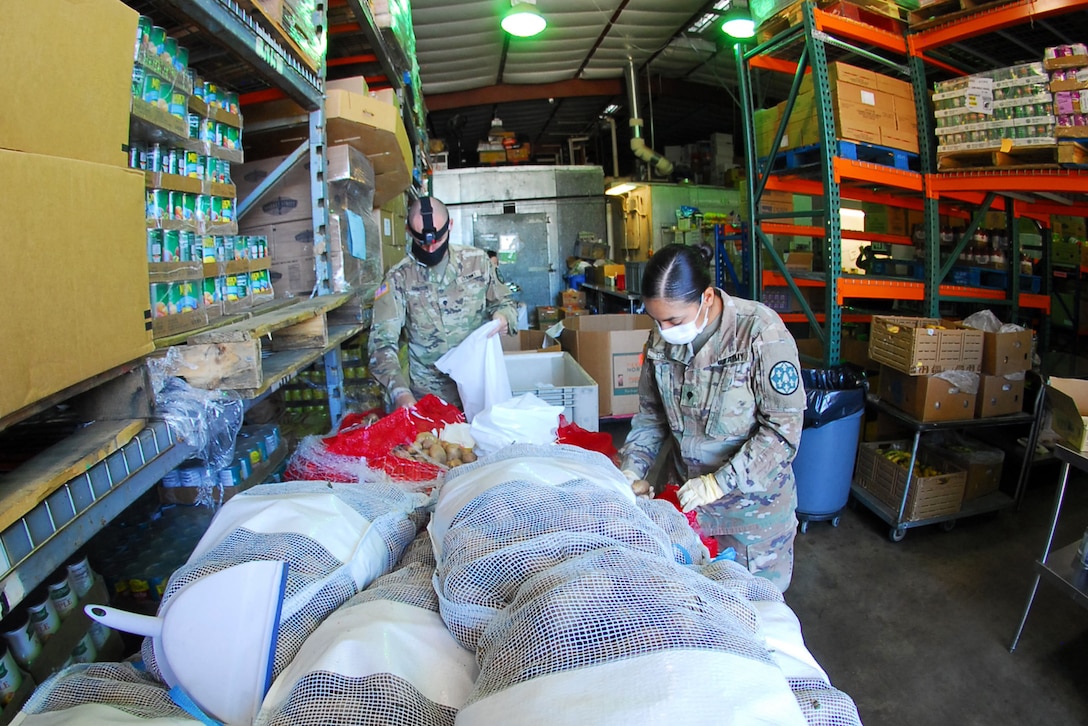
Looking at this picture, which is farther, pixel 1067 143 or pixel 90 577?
pixel 1067 143

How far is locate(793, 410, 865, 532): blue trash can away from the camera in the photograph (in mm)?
3490

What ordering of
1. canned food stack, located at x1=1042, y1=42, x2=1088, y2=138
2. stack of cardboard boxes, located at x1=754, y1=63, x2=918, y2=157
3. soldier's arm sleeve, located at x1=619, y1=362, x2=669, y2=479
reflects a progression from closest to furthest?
soldier's arm sleeve, located at x1=619, y1=362, x2=669, y2=479
canned food stack, located at x1=1042, y1=42, x2=1088, y2=138
stack of cardboard boxes, located at x1=754, y1=63, x2=918, y2=157

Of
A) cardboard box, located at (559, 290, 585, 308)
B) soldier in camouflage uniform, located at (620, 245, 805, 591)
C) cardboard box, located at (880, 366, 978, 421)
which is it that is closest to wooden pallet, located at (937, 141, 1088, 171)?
cardboard box, located at (880, 366, 978, 421)

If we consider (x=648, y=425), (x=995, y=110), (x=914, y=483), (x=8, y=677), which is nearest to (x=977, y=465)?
(x=914, y=483)

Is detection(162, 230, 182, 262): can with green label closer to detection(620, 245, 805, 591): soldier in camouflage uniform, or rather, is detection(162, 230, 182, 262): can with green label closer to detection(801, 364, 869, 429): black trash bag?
detection(620, 245, 805, 591): soldier in camouflage uniform

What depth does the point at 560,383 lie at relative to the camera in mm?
3594

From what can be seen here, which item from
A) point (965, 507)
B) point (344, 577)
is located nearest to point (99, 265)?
point (344, 577)

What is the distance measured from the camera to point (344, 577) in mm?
936

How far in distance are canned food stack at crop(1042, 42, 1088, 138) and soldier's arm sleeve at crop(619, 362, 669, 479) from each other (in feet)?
10.7

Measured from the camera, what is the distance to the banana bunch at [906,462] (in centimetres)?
364

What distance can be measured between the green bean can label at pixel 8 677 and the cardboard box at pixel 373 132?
2306mm

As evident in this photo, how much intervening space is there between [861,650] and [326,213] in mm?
3182

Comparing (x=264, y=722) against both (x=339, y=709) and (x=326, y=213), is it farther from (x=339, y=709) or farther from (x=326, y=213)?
(x=326, y=213)

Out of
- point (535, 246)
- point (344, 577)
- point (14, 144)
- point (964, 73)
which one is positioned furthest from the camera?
point (535, 246)
